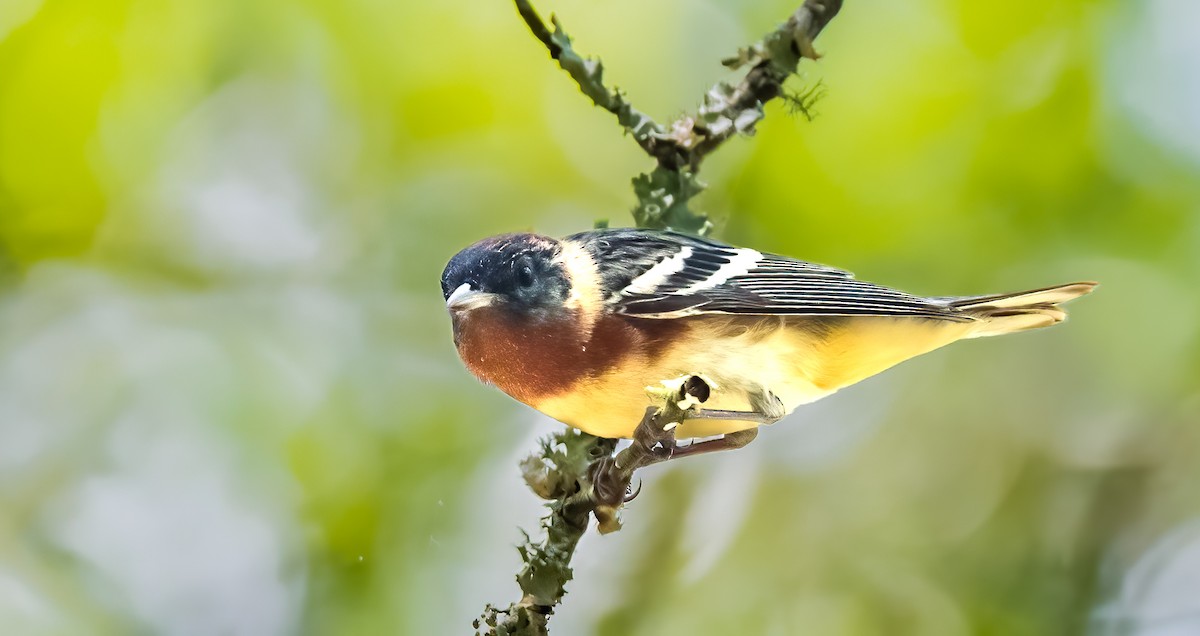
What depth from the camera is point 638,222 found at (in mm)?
1939

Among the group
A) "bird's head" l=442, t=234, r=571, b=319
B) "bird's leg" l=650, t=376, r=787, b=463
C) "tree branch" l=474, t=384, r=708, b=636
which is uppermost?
"bird's head" l=442, t=234, r=571, b=319

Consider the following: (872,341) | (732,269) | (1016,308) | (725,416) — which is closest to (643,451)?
(725,416)

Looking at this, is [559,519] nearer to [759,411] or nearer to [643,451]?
[643,451]

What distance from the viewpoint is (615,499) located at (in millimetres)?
1514

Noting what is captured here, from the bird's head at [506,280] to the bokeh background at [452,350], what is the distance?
3.75 ft

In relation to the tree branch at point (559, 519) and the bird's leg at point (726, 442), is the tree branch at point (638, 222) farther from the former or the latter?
the bird's leg at point (726, 442)

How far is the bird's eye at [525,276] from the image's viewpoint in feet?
4.96

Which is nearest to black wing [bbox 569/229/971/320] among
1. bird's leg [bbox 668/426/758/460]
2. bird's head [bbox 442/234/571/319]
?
bird's head [bbox 442/234/571/319]

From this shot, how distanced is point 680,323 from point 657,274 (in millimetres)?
119

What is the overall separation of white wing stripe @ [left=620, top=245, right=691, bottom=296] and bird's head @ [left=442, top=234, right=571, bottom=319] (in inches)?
5.0

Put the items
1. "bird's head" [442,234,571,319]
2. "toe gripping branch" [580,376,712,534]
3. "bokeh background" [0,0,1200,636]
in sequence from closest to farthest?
"toe gripping branch" [580,376,712,534]
"bird's head" [442,234,571,319]
"bokeh background" [0,0,1200,636]

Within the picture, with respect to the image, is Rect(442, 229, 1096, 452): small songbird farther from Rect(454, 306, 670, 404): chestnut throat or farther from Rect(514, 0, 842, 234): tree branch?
Rect(514, 0, 842, 234): tree branch

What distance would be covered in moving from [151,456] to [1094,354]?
284 centimetres

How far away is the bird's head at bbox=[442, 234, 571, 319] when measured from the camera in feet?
4.75
